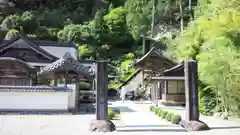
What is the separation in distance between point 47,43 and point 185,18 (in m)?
17.6

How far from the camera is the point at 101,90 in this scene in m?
11.1

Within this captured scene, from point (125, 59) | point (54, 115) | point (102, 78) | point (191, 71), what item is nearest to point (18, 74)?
point (54, 115)

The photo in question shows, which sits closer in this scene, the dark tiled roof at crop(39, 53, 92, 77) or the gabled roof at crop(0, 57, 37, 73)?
the dark tiled roof at crop(39, 53, 92, 77)

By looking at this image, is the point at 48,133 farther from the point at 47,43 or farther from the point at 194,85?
the point at 47,43

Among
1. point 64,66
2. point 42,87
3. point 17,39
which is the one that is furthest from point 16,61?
point 17,39

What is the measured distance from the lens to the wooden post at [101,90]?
1083 cm

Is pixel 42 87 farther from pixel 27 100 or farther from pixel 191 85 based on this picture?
pixel 191 85

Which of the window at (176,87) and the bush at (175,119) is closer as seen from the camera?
the bush at (175,119)

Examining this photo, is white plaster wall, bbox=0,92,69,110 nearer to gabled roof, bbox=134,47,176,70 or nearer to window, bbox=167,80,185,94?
window, bbox=167,80,185,94

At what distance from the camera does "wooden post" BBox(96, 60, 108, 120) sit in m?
10.8

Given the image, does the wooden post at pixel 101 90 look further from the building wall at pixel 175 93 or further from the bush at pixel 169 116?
the building wall at pixel 175 93

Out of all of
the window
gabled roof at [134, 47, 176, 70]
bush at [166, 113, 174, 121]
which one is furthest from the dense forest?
bush at [166, 113, 174, 121]

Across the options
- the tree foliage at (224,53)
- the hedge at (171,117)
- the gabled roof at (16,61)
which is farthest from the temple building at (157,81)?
the gabled roof at (16,61)

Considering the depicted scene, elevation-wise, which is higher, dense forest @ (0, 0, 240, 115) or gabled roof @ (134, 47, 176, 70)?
dense forest @ (0, 0, 240, 115)
